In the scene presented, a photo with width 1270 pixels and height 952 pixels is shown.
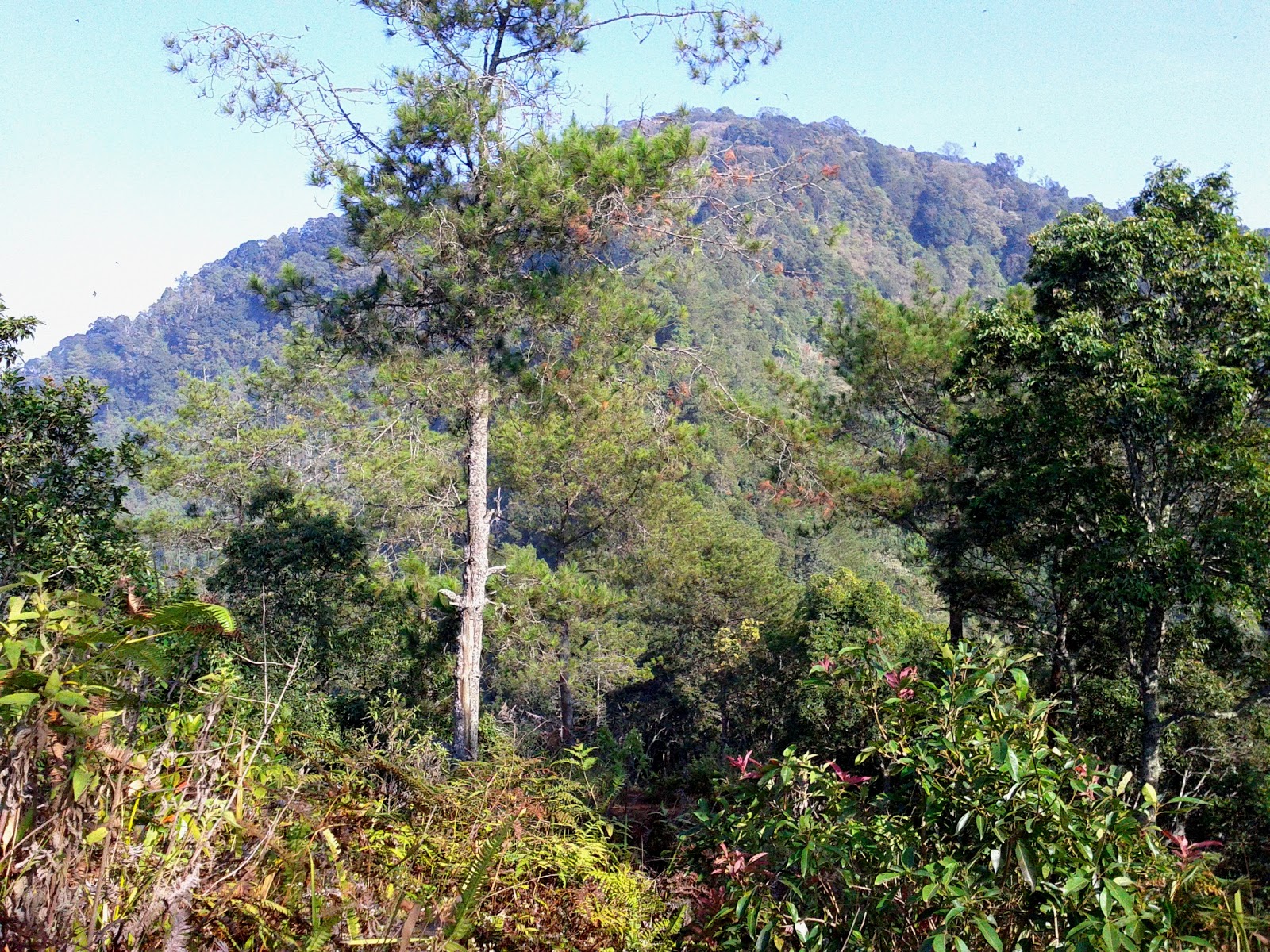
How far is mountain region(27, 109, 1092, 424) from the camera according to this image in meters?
55.7

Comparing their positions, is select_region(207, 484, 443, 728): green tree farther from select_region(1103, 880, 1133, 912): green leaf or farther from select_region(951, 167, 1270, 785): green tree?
select_region(1103, 880, 1133, 912): green leaf

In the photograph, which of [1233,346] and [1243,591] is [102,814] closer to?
[1243,591]

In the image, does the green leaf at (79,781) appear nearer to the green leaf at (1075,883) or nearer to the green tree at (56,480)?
the green leaf at (1075,883)

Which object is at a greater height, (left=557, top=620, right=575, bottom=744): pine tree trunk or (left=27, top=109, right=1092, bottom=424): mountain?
(left=27, top=109, right=1092, bottom=424): mountain

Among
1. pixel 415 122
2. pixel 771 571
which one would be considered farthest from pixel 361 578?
pixel 771 571

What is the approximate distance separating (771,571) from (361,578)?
11.3 metres

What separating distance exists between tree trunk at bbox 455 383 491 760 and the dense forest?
3 centimetres

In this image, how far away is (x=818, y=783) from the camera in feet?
6.16

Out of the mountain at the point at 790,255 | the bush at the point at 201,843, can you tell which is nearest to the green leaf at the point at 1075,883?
the bush at the point at 201,843

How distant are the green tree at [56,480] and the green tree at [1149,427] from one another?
695 centimetres

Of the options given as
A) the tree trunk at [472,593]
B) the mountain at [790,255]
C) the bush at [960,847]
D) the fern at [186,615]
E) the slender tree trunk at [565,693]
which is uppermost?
the mountain at [790,255]

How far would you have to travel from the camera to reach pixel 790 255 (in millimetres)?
36562

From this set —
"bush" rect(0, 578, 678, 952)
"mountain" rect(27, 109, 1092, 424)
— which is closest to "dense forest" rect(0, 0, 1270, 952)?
"bush" rect(0, 578, 678, 952)

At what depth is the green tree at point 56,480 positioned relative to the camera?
18.9 feet
